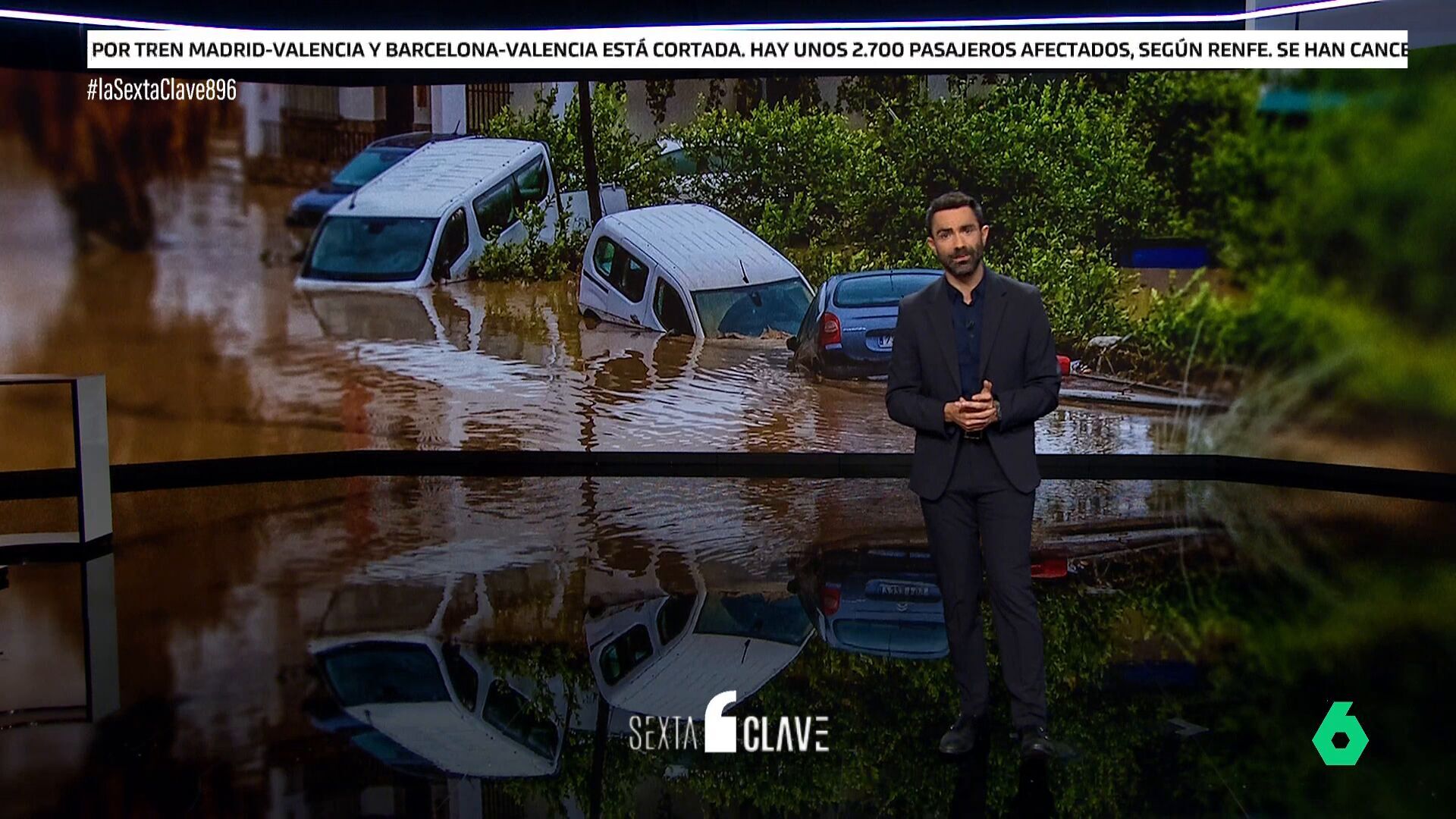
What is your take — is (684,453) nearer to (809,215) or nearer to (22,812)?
(809,215)

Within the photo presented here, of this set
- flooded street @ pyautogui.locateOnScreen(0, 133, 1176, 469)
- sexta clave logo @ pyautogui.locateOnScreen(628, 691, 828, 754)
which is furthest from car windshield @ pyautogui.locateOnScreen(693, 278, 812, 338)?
sexta clave logo @ pyautogui.locateOnScreen(628, 691, 828, 754)

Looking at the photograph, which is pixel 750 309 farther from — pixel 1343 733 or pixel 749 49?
pixel 1343 733

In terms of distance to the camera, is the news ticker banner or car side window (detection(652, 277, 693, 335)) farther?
car side window (detection(652, 277, 693, 335))

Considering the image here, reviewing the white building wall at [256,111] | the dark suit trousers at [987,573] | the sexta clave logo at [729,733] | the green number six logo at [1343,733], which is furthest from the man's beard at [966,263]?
the white building wall at [256,111]

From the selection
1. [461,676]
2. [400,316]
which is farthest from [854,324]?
[461,676]

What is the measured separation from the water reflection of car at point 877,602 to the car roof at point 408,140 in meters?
4.34

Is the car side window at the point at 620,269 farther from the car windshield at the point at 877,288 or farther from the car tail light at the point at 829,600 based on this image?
the car tail light at the point at 829,600

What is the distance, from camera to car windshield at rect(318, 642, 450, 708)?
3.84 meters

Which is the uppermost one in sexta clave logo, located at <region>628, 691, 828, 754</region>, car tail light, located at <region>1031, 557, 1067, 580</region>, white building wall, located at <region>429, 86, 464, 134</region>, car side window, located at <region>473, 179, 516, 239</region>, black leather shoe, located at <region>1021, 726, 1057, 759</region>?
white building wall, located at <region>429, 86, 464, 134</region>

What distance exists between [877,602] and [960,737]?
5.47 ft

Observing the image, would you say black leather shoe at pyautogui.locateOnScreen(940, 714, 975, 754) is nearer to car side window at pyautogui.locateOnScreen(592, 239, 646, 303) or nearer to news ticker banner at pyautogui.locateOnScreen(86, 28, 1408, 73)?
news ticker banner at pyautogui.locateOnScreen(86, 28, 1408, 73)

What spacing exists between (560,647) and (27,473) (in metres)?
5.18

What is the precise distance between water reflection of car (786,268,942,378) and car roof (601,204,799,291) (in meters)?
0.33

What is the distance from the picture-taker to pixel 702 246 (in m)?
8.54
